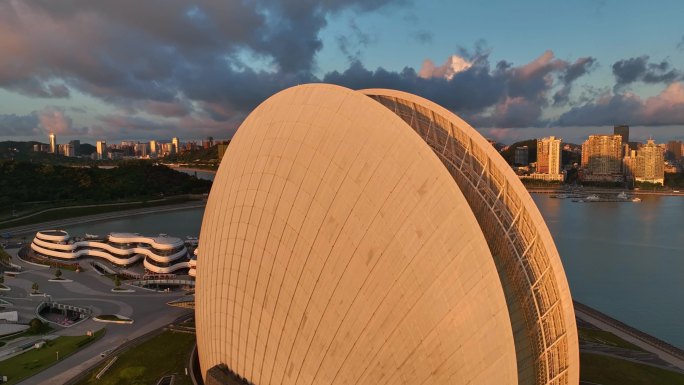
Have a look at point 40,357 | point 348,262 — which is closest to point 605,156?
point 348,262

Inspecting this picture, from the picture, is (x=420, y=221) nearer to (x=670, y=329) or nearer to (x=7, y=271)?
(x=670, y=329)

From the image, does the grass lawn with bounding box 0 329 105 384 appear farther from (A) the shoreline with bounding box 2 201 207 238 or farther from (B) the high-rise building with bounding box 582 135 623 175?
(B) the high-rise building with bounding box 582 135 623 175

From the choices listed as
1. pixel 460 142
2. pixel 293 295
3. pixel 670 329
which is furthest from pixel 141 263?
pixel 670 329

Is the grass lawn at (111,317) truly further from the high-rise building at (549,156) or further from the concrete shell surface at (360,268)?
the high-rise building at (549,156)

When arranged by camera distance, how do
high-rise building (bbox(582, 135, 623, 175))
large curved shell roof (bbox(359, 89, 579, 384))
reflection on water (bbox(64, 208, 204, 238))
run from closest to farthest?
large curved shell roof (bbox(359, 89, 579, 384)) < reflection on water (bbox(64, 208, 204, 238)) < high-rise building (bbox(582, 135, 623, 175))

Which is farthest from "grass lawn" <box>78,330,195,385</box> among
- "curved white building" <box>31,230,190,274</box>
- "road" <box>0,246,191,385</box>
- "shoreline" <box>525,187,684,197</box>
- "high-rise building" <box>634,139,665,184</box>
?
"high-rise building" <box>634,139,665,184</box>

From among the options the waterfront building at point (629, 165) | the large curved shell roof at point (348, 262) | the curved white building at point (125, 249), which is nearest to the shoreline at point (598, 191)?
the waterfront building at point (629, 165)
